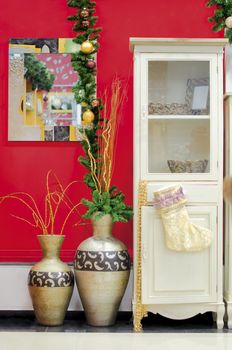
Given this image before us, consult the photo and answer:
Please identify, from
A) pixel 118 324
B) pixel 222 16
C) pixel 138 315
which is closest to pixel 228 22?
pixel 222 16

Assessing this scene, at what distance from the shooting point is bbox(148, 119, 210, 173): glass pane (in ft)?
13.8

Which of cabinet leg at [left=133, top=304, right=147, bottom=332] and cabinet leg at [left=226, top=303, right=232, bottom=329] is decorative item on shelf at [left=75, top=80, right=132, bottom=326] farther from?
cabinet leg at [left=226, top=303, right=232, bottom=329]

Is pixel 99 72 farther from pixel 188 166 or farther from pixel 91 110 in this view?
pixel 188 166

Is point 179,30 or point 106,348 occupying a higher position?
point 179,30

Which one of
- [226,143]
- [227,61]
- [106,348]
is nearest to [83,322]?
[106,348]

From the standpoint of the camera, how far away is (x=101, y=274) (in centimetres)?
408

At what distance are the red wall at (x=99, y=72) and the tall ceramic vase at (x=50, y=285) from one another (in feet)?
1.33

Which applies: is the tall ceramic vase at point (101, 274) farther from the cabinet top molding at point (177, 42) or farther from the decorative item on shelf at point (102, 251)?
the cabinet top molding at point (177, 42)

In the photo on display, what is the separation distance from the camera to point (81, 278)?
413 cm

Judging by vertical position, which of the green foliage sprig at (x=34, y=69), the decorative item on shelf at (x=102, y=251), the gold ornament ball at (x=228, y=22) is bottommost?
the decorative item on shelf at (x=102, y=251)

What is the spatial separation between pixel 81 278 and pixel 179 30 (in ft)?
6.63

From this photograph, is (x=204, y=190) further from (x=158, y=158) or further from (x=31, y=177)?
(x=31, y=177)

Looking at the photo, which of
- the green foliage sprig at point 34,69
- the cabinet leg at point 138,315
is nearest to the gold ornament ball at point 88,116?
the green foliage sprig at point 34,69

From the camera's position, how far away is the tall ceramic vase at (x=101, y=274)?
4086 millimetres
